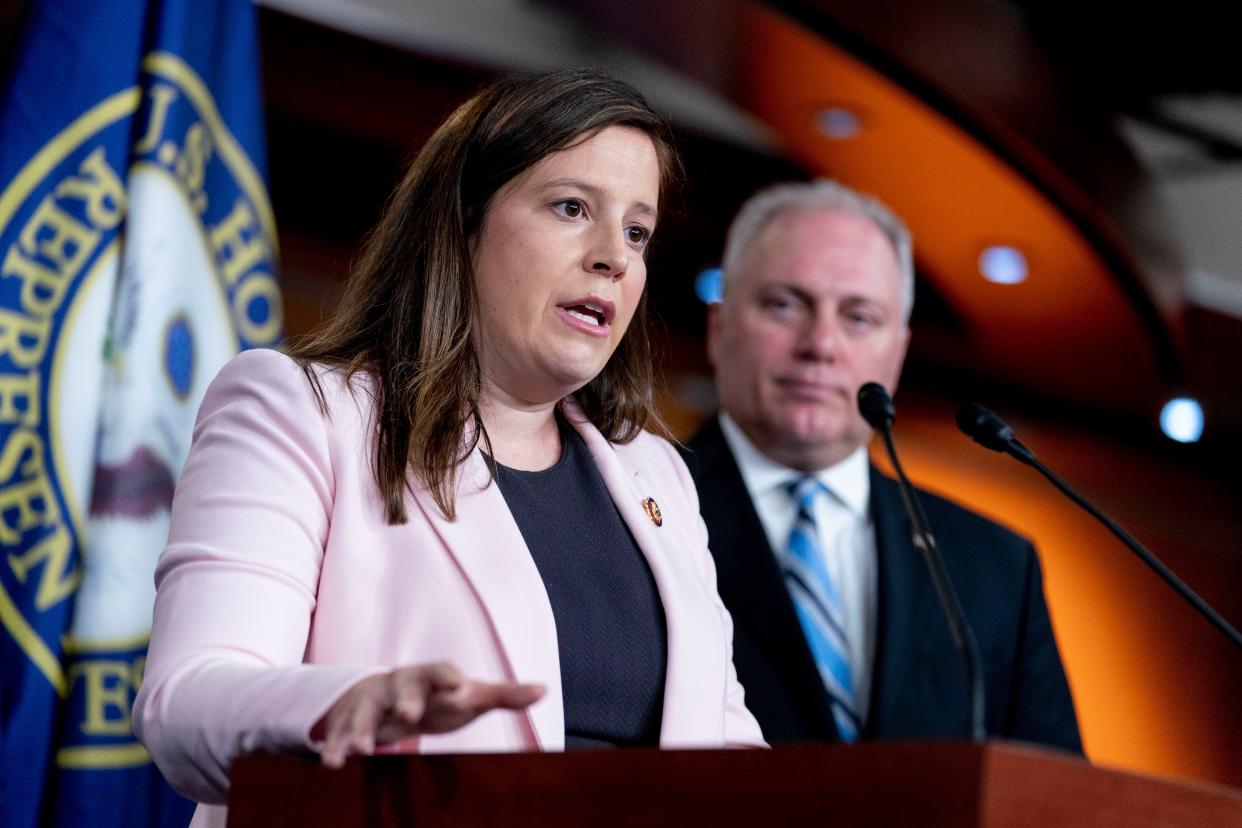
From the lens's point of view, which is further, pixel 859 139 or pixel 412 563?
pixel 859 139

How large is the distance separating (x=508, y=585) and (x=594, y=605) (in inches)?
6.3

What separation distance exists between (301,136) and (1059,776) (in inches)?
182

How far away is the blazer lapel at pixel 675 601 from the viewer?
1.51 m

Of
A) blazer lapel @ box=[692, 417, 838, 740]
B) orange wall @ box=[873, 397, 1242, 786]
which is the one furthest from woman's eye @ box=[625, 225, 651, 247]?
orange wall @ box=[873, 397, 1242, 786]

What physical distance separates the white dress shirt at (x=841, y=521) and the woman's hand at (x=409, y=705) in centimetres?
151

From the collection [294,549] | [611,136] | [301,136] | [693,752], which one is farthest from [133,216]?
→ [301,136]

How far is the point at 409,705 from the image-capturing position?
1055 millimetres

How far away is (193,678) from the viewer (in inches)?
49.3

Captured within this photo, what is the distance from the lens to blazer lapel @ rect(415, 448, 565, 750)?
1.35 meters

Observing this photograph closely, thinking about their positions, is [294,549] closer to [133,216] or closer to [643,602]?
[643,602]

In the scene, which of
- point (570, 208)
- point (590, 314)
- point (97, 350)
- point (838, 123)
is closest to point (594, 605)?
point (590, 314)

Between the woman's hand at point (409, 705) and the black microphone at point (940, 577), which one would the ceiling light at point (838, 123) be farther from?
the woman's hand at point (409, 705)

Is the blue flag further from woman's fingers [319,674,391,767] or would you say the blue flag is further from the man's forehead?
woman's fingers [319,674,391,767]

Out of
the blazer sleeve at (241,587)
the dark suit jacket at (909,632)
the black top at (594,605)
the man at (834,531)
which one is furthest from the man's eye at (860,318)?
the blazer sleeve at (241,587)
